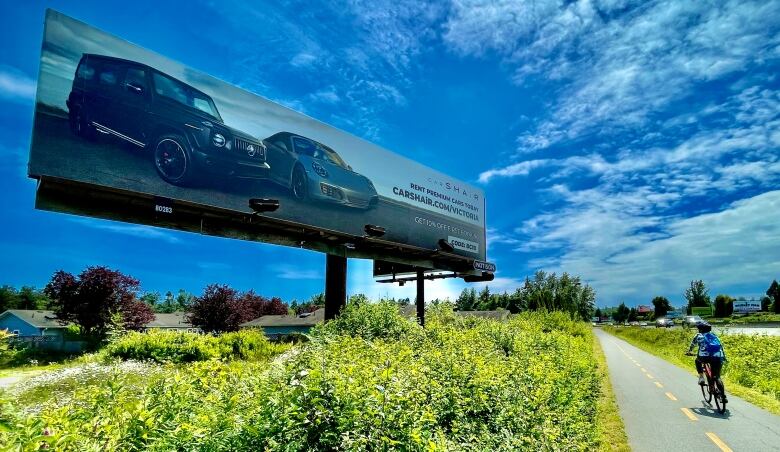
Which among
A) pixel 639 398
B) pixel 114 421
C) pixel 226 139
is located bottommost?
pixel 639 398

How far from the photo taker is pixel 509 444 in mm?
4816

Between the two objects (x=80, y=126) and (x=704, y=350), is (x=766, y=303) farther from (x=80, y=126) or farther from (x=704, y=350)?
(x=80, y=126)

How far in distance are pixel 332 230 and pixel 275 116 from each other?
3775 millimetres

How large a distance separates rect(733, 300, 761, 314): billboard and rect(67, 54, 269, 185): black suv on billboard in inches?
5973

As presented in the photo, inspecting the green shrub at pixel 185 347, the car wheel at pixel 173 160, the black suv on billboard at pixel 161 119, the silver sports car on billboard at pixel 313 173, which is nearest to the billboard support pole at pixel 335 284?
the silver sports car on billboard at pixel 313 173

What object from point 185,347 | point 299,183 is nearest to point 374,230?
point 299,183

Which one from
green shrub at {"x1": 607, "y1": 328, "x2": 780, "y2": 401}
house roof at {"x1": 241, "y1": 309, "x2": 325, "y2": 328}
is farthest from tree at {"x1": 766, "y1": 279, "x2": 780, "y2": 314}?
house roof at {"x1": 241, "y1": 309, "x2": 325, "y2": 328}

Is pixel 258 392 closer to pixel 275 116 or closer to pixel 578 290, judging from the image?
pixel 275 116

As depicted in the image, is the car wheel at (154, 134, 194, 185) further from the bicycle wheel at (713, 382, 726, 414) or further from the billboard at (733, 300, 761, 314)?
the billboard at (733, 300, 761, 314)

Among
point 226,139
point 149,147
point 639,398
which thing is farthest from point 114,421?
point 639,398

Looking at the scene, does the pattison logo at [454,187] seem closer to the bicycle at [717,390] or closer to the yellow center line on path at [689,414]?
the bicycle at [717,390]

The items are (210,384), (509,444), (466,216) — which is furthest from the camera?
(466,216)

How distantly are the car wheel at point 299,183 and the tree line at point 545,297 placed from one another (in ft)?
87.6

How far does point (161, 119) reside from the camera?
1031cm
